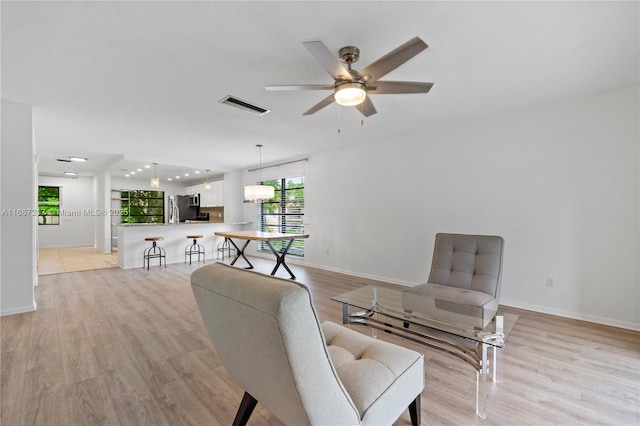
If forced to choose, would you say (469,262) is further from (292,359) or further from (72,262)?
(72,262)

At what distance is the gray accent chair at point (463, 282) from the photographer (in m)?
2.26

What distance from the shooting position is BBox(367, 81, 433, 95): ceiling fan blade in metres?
2.06

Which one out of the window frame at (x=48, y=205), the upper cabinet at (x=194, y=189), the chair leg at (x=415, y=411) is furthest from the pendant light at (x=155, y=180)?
the chair leg at (x=415, y=411)

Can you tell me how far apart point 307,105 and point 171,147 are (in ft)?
11.0

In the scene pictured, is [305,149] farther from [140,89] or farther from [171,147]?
[140,89]

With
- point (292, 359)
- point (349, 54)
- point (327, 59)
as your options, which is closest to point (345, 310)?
point (292, 359)

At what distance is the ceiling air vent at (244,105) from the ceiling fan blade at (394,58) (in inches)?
66.8

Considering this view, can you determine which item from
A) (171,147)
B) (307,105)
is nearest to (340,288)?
(307,105)

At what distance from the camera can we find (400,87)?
214 centimetres

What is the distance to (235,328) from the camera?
1.06 metres

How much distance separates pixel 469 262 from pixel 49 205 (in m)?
12.0

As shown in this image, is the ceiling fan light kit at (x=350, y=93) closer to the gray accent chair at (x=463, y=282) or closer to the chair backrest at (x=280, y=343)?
the chair backrest at (x=280, y=343)

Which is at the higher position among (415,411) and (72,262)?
(415,411)

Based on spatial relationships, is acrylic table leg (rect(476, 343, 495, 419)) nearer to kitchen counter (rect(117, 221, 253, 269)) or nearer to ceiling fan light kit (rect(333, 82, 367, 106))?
ceiling fan light kit (rect(333, 82, 367, 106))
